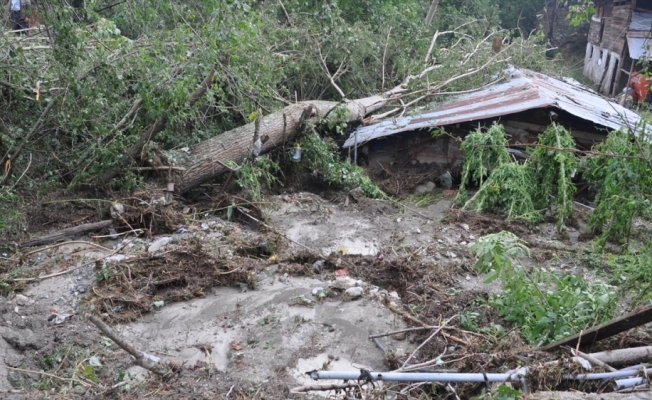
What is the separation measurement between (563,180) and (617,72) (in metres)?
14.4

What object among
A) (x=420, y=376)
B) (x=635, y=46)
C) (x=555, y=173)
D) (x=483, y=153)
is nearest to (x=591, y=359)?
(x=420, y=376)

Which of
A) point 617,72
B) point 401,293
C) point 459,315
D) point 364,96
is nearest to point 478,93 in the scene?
point 364,96

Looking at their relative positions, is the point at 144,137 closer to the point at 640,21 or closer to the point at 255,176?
the point at 255,176

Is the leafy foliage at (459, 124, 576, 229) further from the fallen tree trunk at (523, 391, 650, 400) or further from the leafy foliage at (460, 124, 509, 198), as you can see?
the fallen tree trunk at (523, 391, 650, 400)

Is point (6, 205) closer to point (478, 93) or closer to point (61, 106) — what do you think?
point (61, 106)

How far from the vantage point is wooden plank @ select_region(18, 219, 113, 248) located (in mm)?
5563

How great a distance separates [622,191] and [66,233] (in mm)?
5735

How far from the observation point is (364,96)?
36.0 feet

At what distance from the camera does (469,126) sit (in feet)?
30.0

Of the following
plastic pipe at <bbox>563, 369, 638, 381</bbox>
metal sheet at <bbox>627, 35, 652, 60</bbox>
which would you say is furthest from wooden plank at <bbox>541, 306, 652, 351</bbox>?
metal sheet at <bbox>627, 35, 652, 60</bbox>

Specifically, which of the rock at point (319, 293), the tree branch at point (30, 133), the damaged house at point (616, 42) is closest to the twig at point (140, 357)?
the rock at point (319, 293)

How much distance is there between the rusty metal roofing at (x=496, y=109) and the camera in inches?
348

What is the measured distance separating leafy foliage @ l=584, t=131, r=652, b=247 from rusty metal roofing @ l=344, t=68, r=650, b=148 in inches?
79.2

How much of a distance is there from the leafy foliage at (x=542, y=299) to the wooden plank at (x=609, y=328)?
21cm
